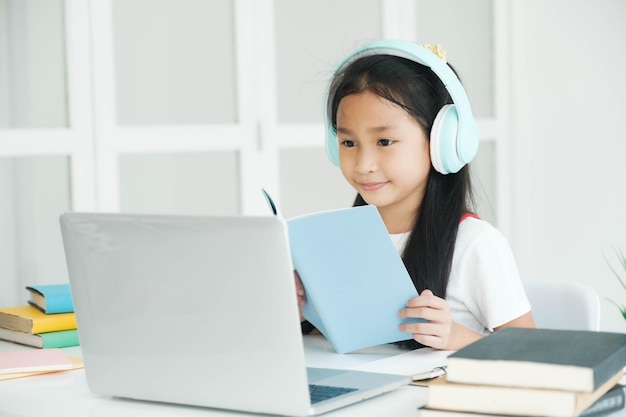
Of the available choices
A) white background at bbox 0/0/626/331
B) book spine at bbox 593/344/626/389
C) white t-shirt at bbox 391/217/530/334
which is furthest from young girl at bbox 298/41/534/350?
white background at bbox 0/0/626/331

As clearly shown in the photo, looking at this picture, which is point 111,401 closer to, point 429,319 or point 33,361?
point 33,361

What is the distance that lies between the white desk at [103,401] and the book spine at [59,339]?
0.22 m

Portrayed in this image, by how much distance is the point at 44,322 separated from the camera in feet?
5.72

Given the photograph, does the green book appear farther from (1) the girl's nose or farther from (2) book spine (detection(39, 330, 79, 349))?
(1) the girl's nose

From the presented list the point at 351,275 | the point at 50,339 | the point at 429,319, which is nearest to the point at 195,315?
the point at 351,275

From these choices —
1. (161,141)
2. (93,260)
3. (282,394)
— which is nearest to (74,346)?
(93,260)

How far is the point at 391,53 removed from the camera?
6.12 feet

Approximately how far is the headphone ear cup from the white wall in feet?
7.28

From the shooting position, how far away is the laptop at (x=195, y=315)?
112 centimetres

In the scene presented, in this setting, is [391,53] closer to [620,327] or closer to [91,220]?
[91,220]

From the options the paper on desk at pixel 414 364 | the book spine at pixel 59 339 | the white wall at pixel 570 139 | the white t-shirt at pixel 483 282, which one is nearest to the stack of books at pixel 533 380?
the paper on desk at pixel 414 364

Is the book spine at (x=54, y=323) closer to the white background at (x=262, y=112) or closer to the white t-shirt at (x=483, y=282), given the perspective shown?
the white t-shirt at (x=483, y=282)

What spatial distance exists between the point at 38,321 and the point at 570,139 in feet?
8.89

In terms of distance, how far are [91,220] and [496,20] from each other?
3006 millimetres
